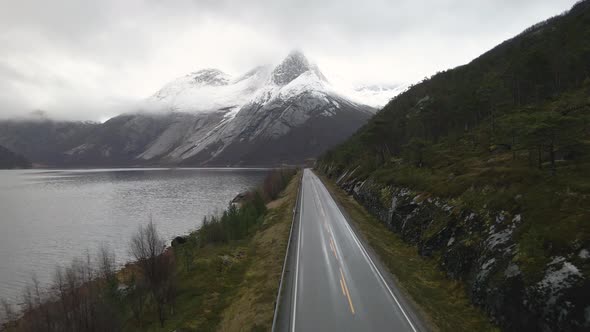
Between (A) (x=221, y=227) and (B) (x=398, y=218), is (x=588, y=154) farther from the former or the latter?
(A) (x=221, y=227)

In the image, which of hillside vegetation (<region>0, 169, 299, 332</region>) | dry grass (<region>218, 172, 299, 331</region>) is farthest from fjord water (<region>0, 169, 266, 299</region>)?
dry grass (<region>218, 172, 299, 331</region>)

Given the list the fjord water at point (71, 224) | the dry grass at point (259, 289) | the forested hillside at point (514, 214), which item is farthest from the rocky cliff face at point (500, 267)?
the fjord water at point (71, 224)

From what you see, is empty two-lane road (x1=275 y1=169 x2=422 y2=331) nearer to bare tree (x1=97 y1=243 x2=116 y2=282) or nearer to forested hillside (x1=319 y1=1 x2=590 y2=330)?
forested hillside (x1=319 y1=1 x2=590 y2=330)

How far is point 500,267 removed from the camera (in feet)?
59.8

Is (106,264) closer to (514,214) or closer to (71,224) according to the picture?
(514,214)

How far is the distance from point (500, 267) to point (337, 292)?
33.1 feet

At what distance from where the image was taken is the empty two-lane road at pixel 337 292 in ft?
58.5

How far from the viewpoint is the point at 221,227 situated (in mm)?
45906

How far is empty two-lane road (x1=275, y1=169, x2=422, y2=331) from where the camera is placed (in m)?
17.8

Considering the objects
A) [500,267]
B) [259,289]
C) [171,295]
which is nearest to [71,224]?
[171,295]

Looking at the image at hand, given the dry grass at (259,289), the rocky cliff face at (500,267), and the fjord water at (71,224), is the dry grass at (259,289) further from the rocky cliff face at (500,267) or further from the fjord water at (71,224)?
the fjord water at (71,224)

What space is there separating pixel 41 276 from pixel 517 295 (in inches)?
2084

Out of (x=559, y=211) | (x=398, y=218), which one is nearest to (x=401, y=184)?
(x=398, y=218)

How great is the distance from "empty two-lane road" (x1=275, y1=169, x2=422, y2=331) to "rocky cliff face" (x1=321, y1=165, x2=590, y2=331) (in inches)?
191
